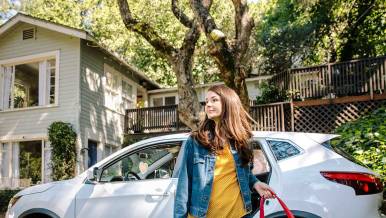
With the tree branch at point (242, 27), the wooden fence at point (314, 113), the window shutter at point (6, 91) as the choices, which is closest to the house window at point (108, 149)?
the window shutter at point (6, 91)

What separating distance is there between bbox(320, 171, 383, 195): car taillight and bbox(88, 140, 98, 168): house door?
14686mm

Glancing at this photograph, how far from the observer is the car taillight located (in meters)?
4.14

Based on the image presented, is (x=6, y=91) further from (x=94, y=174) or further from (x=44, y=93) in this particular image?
(x=94, y=174)

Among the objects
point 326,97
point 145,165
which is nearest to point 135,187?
point 145,165

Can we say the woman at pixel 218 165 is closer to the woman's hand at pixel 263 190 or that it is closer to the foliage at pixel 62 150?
the woman's hand at pixel 263 190

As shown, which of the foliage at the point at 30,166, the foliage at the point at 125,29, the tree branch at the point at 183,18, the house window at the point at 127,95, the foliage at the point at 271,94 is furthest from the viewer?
the foliage at the point at 125,29

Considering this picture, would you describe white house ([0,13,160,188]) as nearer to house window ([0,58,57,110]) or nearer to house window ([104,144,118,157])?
house window ([0,58,57,110])

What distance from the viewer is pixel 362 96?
16109 millimetres

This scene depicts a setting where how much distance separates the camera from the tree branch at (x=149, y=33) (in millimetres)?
11125

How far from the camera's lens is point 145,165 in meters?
5.19

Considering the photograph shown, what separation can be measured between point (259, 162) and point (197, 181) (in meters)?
1.85

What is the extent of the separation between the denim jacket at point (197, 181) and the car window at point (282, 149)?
1.65 m

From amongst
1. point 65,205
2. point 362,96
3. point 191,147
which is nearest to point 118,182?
point 65,205

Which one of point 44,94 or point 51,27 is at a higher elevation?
point 51,27
